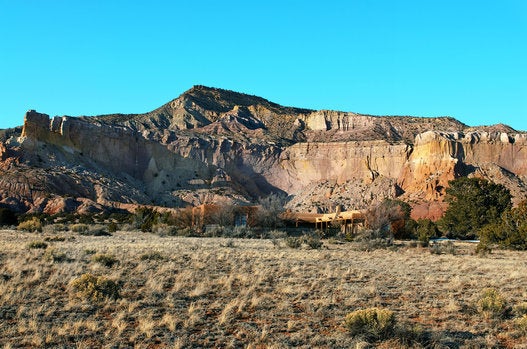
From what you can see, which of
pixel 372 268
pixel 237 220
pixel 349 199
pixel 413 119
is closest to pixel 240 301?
pixel 372 268

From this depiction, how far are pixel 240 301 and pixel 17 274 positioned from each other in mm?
6045

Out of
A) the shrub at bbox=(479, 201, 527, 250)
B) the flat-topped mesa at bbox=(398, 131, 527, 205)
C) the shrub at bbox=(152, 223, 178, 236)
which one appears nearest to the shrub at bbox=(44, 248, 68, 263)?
the shrub at bbox=(152, 223, 178, 236)

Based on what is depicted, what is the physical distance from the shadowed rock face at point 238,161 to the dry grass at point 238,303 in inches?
2013

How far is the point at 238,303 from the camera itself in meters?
11.8

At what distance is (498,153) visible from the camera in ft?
302

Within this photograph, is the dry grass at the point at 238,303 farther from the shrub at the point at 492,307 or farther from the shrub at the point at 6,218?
the shrub at the point at 6,218

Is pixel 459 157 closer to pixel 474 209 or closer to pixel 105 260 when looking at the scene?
pixel 474 209

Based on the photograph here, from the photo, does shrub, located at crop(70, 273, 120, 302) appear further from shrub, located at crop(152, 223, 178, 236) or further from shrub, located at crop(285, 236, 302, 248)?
shrub, located at crop(152, 223, 178, 236)

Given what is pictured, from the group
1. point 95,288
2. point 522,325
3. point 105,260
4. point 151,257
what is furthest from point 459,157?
point 95,288

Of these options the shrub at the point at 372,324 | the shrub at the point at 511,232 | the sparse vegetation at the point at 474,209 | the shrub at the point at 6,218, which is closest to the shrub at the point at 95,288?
the shrub at the point at 372,324

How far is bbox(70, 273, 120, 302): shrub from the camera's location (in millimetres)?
11594

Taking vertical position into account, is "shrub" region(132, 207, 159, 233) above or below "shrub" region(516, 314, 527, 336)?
below

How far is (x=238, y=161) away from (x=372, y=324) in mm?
91723

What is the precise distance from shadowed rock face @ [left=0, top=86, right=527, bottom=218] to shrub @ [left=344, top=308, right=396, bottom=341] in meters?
58.3
